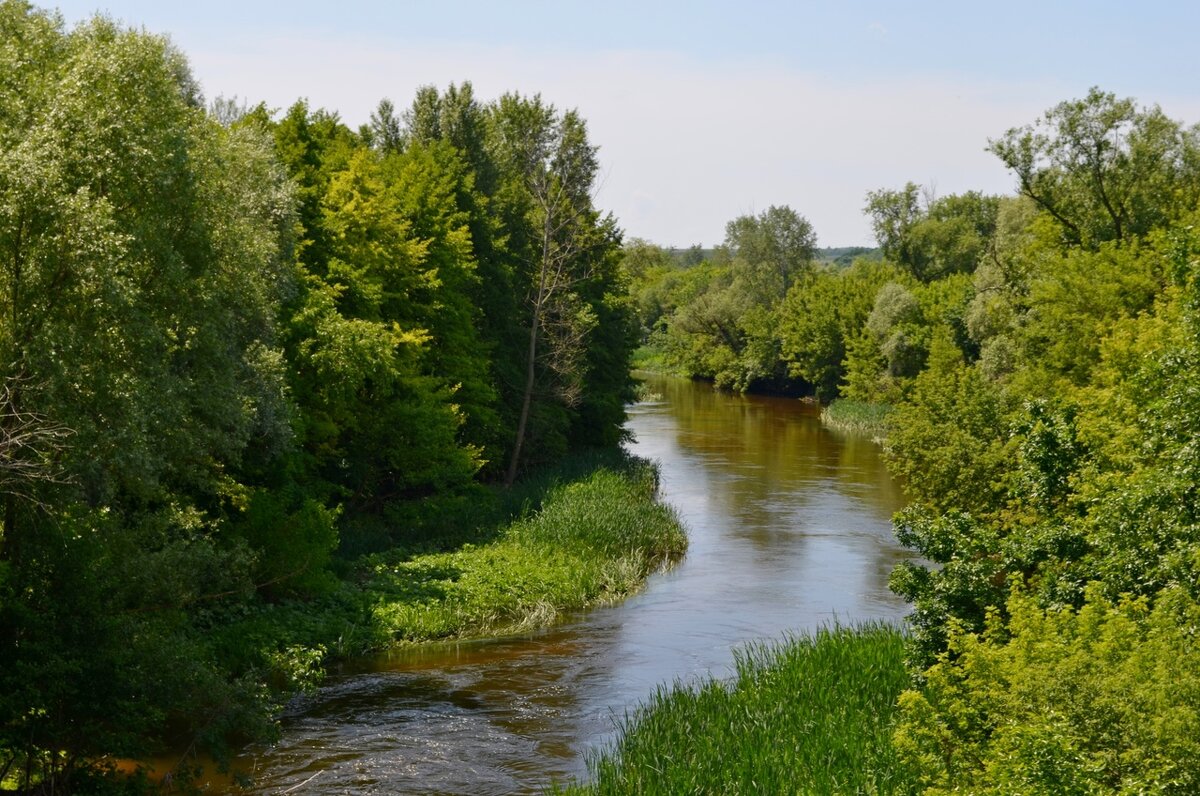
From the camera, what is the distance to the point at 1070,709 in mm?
10219

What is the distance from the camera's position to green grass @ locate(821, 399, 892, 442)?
6012 cm

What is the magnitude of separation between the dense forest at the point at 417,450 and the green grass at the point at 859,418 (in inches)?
612

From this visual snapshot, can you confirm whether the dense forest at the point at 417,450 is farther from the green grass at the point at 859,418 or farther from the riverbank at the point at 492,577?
the green grass at the point at 859,418

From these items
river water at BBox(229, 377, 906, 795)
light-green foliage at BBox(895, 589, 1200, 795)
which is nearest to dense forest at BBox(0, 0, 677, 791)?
river water at BBox(229, 377, 906, 795)

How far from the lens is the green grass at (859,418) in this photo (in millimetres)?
60125

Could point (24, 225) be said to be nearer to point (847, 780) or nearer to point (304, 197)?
point (847, 780)

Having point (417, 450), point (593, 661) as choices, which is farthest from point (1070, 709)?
point (417, 450)

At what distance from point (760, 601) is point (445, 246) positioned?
15053 millimetres

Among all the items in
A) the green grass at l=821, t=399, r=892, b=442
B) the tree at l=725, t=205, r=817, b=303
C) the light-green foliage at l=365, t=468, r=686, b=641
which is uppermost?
the tree at l=725, t=205, r=817, b=303

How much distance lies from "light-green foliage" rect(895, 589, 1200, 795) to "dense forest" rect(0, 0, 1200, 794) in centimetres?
4

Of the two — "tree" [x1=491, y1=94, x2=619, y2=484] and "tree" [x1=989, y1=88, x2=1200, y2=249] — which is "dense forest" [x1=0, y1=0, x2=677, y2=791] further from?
"tree" [x1=989, y1=88, x2=1200, y2=249]

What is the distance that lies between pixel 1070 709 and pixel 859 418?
5462 centimetres

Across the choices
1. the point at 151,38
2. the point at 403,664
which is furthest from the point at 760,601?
the point at 151,38

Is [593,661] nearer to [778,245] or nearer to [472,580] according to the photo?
[472,580]
